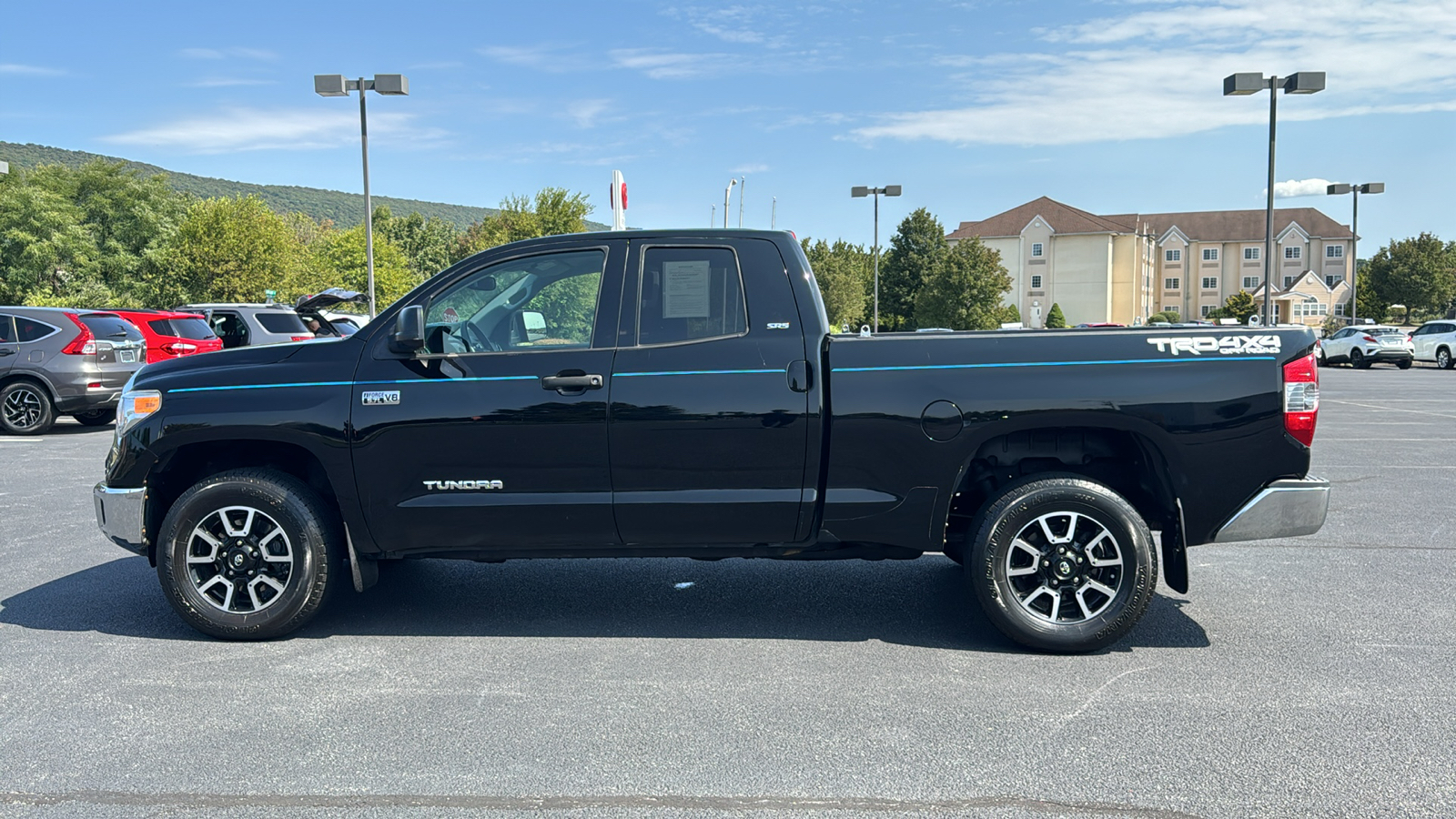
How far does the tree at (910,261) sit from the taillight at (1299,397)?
70.9 metres

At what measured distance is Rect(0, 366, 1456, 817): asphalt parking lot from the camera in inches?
139

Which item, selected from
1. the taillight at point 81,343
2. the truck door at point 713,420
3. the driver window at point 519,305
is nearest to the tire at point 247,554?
the driver window at point 519,305

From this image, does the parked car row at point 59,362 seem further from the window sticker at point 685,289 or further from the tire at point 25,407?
the window sticker at point 685,289

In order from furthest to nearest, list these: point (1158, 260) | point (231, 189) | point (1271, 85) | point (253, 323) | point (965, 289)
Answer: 1. point (231, 189)
2. point (1158, 260)
3. point (965, 289)
4. point (1271, 85)
5. point (253, 323)

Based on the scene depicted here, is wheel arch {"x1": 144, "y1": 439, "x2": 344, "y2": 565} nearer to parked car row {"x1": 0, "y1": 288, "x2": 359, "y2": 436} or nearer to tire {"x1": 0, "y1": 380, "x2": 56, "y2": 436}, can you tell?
parked car row {"x1": 0, "y1": 288, "x2": 359, "y2": 436}

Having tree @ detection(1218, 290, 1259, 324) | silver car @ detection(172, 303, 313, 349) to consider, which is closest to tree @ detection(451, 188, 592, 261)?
silver car @ detection(172, 303, 313, 349)

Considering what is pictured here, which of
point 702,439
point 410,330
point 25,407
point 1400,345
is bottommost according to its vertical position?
point 25,407

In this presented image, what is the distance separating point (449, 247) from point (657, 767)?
127 m

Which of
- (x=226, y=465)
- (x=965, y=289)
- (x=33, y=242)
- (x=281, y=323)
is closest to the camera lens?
(x=226, y=465)

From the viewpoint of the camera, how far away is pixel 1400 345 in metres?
36.2

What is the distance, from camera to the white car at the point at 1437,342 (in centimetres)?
3612

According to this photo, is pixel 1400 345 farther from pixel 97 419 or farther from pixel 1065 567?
pixel 1065 567

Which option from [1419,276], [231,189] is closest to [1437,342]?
[1419,276]

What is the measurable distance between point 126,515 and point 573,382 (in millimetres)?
2306
